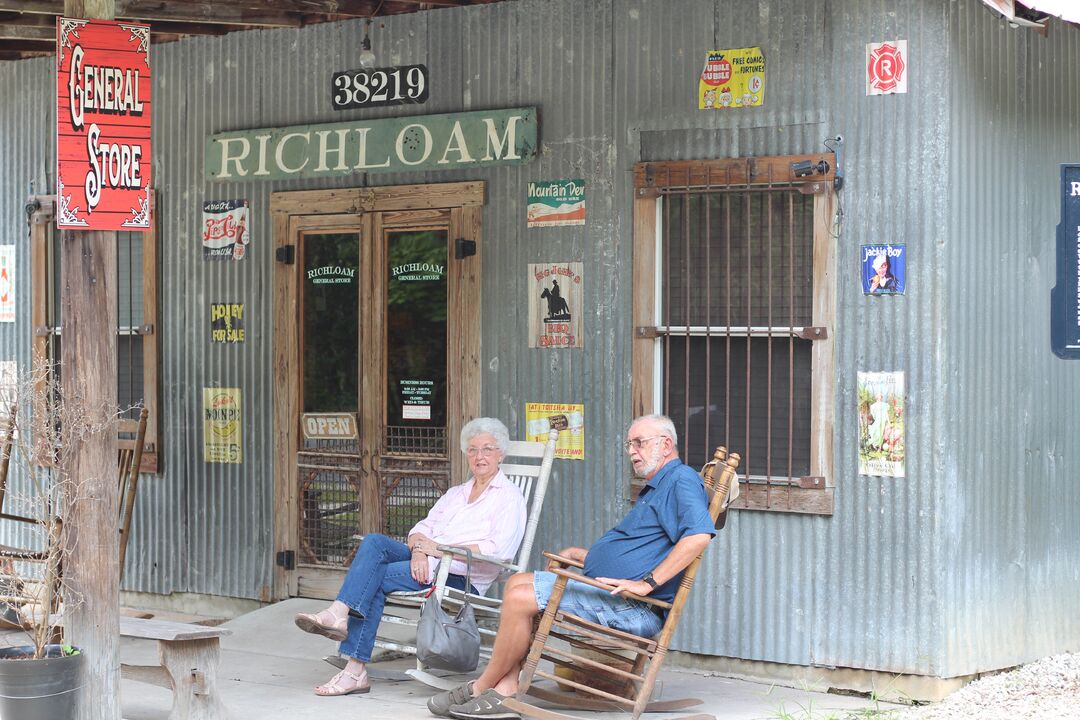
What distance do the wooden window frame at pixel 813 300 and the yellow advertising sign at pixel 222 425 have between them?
8.56 feet

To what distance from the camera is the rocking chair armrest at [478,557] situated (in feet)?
21.3

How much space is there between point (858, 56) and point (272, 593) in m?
4.39

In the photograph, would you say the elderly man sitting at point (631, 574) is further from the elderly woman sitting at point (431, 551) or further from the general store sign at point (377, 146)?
the general store sign at point (377, 146)

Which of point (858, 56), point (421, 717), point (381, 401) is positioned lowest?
point (421, 717)

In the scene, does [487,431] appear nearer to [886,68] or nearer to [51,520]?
[51,520]

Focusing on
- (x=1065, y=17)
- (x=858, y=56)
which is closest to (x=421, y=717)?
(x=858, y=56)

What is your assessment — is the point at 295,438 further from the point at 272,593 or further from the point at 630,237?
the point at 630,237

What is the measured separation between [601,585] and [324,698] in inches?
62.3

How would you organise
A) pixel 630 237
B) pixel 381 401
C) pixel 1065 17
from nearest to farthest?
pixel 1065 17
pixel 630 237
pixel 381 401

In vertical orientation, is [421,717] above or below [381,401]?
below

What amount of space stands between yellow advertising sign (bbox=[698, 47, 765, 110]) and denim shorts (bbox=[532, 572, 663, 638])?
8.11 ft

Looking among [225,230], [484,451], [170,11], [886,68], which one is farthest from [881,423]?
[170,11]

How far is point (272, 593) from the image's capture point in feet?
27.9

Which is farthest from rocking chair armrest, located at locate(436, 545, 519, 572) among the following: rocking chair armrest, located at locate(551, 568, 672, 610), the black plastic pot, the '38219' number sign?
the '38219' number sign
